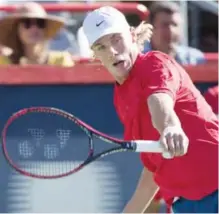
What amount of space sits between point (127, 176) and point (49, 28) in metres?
1.12

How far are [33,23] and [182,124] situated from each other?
2.07 meters

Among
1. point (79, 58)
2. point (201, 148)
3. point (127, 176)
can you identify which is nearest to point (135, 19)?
point (79, 58)

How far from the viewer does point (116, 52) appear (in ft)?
13.0

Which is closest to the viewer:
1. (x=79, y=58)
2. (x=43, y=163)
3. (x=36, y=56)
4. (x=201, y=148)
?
(x=201, y=148)

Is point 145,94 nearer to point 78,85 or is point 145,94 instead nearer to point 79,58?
point 78,85

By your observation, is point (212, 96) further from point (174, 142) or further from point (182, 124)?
point (174, 142)

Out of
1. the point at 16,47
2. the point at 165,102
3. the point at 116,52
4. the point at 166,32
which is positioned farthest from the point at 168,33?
the point at 165,102

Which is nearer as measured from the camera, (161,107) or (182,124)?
(161,107)

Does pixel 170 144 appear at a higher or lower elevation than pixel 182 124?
higher

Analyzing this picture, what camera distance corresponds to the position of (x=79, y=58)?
6.30m

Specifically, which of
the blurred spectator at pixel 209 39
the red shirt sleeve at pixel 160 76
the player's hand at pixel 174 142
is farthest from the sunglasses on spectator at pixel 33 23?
the player's hand at pixel 174 142

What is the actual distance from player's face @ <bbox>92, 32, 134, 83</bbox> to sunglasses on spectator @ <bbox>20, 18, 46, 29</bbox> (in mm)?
1985

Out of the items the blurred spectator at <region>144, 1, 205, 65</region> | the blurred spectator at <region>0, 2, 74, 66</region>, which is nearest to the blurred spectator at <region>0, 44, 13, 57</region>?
the blurred spectator at <region>0, 2, 74, 66</region>

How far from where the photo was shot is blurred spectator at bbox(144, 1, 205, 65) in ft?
20.4
